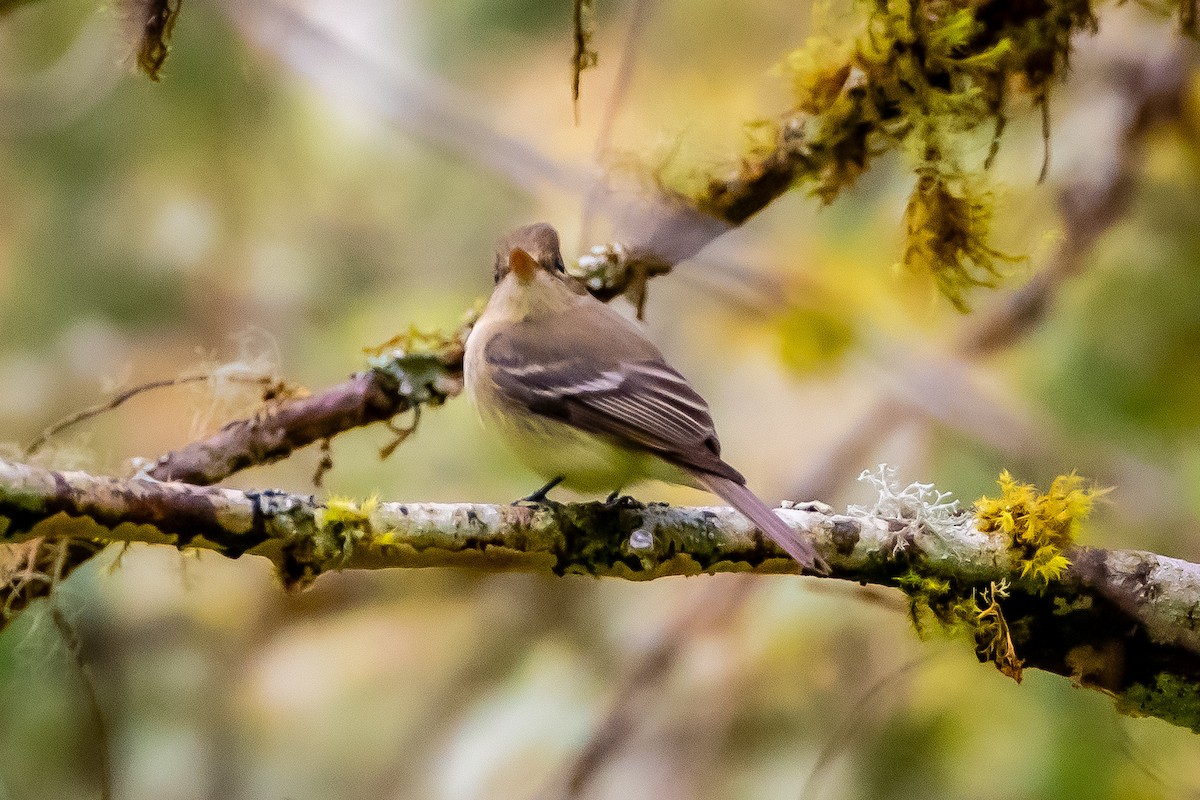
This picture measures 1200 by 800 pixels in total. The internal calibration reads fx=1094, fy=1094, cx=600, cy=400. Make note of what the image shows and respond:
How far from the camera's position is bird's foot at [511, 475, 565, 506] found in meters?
1.82

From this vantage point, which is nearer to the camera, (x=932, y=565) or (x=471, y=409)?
(x=932, y=565)

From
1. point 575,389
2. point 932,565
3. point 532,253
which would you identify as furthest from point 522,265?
point 932,565

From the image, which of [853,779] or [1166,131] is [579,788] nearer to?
[853,779]

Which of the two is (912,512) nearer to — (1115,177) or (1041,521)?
(1041,521)

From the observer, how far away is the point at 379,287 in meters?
4.01

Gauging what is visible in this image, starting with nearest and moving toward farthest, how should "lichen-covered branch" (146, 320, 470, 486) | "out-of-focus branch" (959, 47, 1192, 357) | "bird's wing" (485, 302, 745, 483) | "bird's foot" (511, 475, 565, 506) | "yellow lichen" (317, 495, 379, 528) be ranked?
"yellow lichen" (317, 495, 379, 528) < "bird's foot" (511, 475, 565, 506) < "bird's wing" (485, 302, 745, 483) < "lichen-covered branch" (146, 320, 470, 486) < "out-of-focus branch" (959, 47, 1192, 357)

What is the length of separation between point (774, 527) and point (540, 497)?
1.74 ft

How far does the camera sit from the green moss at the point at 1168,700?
171 centimetres

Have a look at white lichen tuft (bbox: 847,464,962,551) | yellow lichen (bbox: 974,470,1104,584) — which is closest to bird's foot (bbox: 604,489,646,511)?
white lichen tuft (bbox: 847,464,962,551)

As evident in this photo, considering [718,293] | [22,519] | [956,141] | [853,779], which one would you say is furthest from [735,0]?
[22,519]

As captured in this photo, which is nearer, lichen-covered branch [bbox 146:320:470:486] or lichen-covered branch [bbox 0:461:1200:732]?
lichen-covered branch [bbox 0:461:1200:732]

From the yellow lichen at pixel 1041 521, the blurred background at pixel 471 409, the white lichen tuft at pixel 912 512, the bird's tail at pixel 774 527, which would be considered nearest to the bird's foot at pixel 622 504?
the bird's tail at pixel 774 527

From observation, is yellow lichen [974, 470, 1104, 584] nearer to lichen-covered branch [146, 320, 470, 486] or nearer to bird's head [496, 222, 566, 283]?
bird's head [496, 222, 566, 283]

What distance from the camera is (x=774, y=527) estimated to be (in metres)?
1.62
